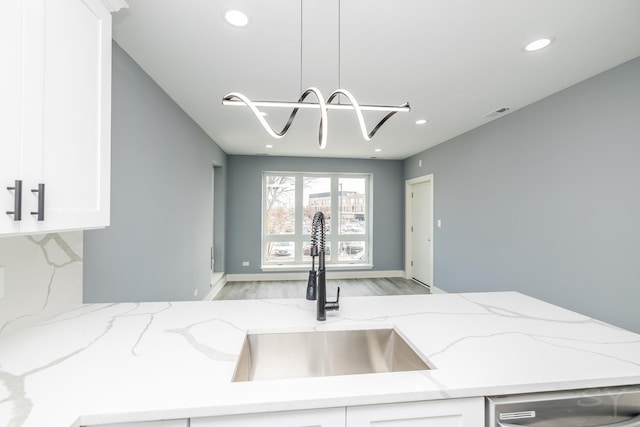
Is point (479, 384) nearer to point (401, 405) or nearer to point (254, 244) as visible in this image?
point (401, 405)

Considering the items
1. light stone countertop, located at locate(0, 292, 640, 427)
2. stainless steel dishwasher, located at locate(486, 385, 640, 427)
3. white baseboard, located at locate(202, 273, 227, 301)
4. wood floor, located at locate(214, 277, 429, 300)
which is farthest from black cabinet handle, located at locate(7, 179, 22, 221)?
wood floor, located at locate(214, 277, 429, 300)

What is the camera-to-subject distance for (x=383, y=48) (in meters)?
1.88

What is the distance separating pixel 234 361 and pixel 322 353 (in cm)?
42

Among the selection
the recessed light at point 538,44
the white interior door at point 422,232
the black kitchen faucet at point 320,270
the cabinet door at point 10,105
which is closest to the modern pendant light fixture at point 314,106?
the black kitchen faucet at point 320,270

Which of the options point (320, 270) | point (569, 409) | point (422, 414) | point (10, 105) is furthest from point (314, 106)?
point (569, 409)

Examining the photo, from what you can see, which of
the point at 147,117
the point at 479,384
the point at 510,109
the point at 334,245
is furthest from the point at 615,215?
the point at 334,245

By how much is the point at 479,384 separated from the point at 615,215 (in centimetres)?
227

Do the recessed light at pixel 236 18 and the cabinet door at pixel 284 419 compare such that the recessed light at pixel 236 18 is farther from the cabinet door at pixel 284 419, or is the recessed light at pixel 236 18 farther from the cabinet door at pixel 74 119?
the cabinet door at pixel 284 419

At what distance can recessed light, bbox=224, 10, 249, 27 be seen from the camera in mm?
1540

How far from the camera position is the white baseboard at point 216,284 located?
4.14 metres

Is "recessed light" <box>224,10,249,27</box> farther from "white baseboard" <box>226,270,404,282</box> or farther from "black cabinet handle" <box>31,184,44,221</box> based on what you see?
"white baseboard" <box>226,270,404,282</box>

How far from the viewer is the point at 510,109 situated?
9.77 ft

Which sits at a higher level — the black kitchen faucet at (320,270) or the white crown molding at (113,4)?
the white crown molding at (113,4)

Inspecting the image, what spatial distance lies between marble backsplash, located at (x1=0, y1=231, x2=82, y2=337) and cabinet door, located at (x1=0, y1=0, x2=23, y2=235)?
495 millimetres
